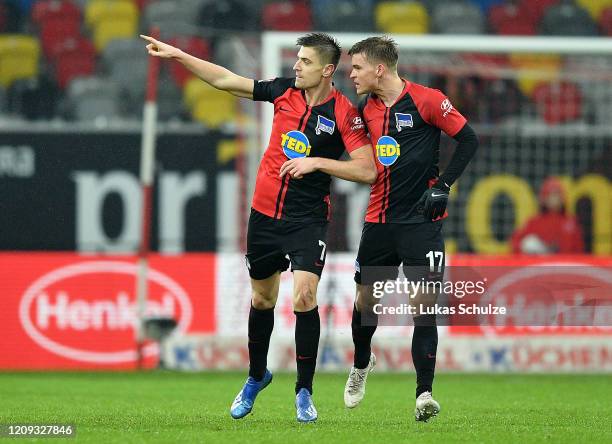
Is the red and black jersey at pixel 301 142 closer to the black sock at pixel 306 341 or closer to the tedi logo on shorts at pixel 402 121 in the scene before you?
the tedi logo on shorts at pixel 402 121

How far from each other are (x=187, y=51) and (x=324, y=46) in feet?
34.0

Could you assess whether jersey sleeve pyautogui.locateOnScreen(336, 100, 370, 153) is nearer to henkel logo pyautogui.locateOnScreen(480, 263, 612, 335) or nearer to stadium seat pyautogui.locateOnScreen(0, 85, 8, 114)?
henkel logo pyautogui.locateOnScreen(480, 263, 612, 335)

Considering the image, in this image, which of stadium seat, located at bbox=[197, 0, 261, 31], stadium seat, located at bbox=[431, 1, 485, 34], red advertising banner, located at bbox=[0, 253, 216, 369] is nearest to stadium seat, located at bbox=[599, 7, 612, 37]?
stadium seat, located at bbox=[431, 1, 485, 34]

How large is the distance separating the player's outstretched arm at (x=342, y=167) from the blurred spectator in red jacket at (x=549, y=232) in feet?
21.9

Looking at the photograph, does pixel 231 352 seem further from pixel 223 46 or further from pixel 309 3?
pixel 309 3

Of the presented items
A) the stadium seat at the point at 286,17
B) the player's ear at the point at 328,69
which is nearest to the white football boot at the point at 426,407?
the player's ear at the point at 328,69

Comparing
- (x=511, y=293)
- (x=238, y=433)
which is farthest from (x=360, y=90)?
(x=511, y=293)

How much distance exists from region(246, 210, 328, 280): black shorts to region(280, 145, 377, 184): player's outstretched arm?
334 mm

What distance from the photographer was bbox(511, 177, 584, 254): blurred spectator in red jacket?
13680mm

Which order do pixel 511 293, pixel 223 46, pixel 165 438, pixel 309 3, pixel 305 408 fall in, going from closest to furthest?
pixel 165 438
pixel 305 408
pixel 511 293
pixel 223 46
pixel 309 3

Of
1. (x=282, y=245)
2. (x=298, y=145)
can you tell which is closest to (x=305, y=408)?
(x=282, y=245)

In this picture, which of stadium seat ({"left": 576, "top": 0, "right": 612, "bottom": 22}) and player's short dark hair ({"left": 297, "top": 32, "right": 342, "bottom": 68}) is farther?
stadium seat ({"left": 576, "top": 0, "right": 612, "bottom": 22})

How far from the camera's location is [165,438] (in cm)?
624

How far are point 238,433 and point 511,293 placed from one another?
680 cm
